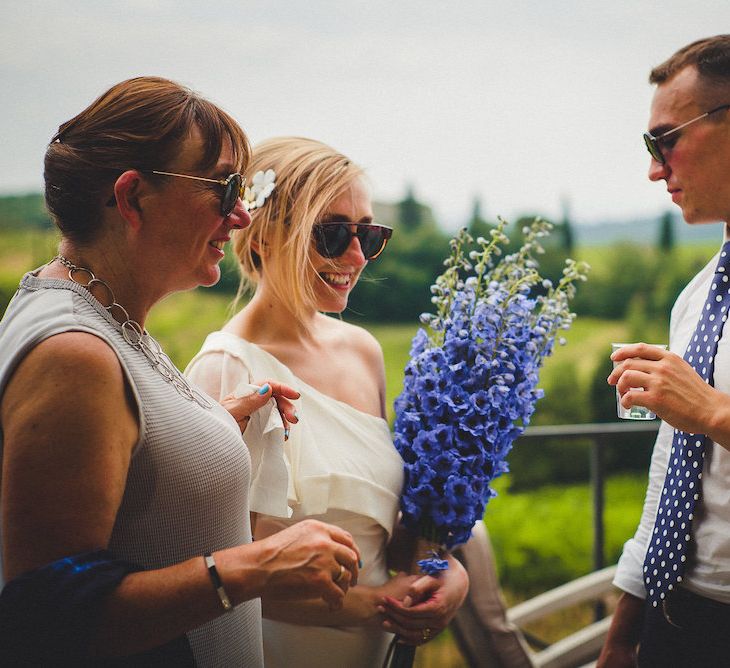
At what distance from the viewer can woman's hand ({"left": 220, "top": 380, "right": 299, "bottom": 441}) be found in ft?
4.76

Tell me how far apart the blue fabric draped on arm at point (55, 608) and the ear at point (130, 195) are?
19.6 inches

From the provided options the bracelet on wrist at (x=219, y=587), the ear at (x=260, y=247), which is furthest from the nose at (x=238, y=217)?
the bracelet on wrist at (x=219, y=587)

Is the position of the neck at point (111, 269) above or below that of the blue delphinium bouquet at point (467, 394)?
above

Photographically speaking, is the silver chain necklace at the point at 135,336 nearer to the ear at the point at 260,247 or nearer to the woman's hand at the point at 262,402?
the woman's hand at the point at 262,402

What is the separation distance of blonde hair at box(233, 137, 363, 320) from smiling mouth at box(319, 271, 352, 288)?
0.04 metres

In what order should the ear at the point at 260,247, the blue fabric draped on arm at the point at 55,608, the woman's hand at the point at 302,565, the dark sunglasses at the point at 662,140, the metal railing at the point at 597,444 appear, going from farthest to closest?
the metal railing at the point at 597,444, the ear at the point at 260,247, the dark sunglasses at the point at 662,140, the woman's hand at the point at 302,565, the blue fabric draped on arm at the point at 55,608

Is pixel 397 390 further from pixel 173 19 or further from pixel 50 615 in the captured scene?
pixel 50 615

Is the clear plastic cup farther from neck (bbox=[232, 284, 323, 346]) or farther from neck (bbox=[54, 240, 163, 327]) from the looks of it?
neck (bbox=[54, 240, 163, 327])

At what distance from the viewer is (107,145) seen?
1100 millimetres

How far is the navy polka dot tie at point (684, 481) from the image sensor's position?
151 cm

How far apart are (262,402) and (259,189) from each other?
1.65 feet

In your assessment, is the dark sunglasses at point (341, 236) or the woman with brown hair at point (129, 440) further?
the dark sunglasses at point (341, 236)

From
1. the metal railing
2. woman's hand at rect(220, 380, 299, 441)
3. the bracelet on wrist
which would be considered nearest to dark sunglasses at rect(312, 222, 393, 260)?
woman's hand at rect(220, 380, 299, 441)

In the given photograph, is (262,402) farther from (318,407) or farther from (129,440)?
(129,440)
